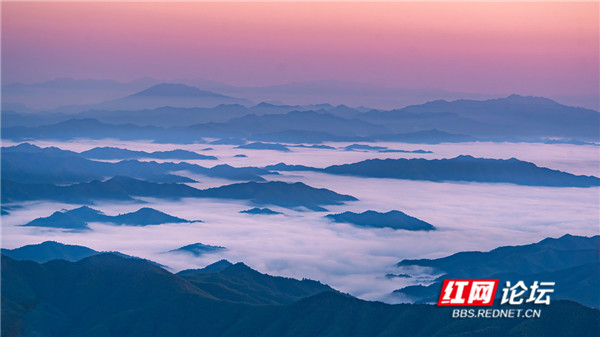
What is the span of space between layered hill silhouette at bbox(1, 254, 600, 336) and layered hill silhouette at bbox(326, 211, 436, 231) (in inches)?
3162

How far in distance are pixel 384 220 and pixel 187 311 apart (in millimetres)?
98720

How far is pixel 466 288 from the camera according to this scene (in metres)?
50.4

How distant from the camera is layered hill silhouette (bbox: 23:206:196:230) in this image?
166m

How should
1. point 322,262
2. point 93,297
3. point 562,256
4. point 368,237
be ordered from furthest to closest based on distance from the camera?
point 368,237 → point 322,262 → point 562,256 → point 93,297

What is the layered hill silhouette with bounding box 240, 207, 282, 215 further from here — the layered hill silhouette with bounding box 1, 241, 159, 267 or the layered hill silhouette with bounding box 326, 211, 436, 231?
the layered hill silhouette with bounding box 1, 241, 159, 267

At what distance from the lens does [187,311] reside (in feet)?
257

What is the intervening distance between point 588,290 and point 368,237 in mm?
67609

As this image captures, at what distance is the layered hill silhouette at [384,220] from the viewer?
565ft

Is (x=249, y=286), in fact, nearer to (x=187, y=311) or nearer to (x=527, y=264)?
(x=187, y=311)

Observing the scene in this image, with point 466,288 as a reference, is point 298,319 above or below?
below

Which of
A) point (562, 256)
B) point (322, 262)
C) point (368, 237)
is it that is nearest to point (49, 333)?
point (322, 262)

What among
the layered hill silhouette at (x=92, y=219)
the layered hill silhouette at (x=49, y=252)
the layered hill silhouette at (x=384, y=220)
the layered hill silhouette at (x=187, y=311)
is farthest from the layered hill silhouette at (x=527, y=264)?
the layered hill silhouette at (x=92, y=219)

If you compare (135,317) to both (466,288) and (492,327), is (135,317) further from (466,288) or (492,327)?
(466,288)

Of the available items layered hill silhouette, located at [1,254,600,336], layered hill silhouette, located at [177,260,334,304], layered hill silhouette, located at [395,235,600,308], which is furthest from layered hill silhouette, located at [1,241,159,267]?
layered hill silhouette, located at [395,235,600,308]
